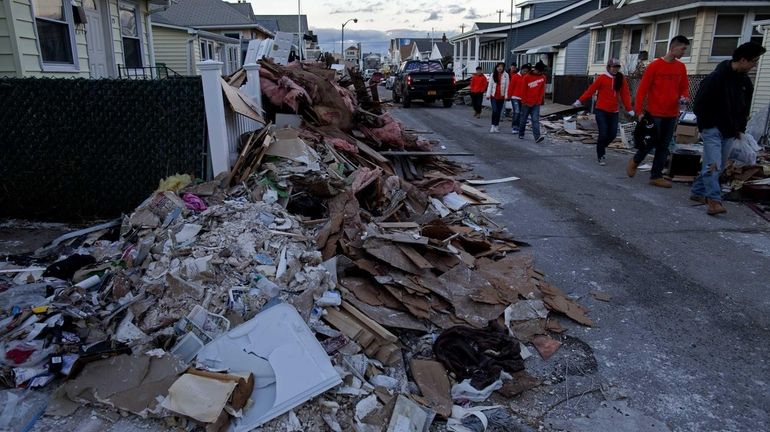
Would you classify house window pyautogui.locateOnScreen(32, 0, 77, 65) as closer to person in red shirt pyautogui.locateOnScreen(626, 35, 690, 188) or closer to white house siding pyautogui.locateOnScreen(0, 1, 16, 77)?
white house siding pyautogui.locateOnScreen(0, 1, 16, 77)

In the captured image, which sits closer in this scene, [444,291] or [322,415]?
[322,415]

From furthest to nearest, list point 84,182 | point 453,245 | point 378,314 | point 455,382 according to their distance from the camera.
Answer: point 84,182 → point 453,245 → point 378,314 → point 455,382

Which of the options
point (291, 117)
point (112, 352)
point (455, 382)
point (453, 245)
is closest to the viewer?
point (112, 352)

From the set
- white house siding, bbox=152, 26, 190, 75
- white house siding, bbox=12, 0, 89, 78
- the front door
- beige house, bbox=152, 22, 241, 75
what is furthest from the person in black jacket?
white house siding, bbox=152, 26, 190, 75

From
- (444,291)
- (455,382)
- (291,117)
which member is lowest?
(455,382)

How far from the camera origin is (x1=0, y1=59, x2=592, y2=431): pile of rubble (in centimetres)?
282

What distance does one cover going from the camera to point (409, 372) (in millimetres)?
3336

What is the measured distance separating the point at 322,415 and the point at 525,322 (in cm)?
176

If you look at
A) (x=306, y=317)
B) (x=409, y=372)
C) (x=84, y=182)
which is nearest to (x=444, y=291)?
(x=409, y=372)

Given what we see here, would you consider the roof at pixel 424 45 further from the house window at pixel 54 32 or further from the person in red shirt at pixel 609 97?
the house window at pixel 54 32

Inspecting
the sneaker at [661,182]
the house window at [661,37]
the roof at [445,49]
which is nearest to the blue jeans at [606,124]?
the sneaker at [661,182]

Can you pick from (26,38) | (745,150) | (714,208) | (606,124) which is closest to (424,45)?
(606,124)

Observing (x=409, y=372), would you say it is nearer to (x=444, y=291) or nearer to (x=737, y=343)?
(x=444, y=291)

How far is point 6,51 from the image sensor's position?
773 cm
